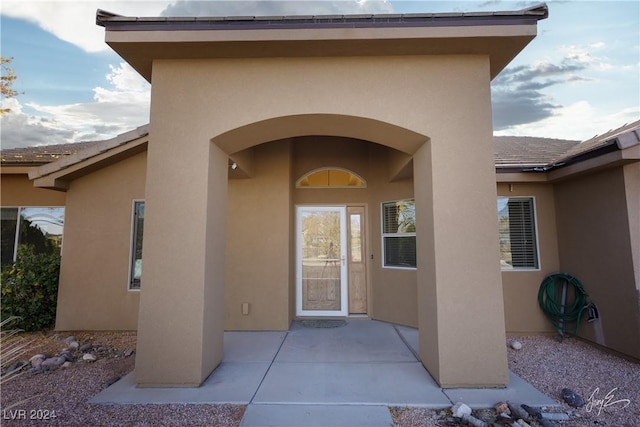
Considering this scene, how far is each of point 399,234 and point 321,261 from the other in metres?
1.83

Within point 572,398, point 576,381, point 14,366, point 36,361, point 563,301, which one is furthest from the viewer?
point 563,301

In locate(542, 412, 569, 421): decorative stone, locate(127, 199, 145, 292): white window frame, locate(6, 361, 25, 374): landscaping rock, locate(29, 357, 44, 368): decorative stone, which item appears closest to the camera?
locate(542, 412, 569, 421): decorative stone

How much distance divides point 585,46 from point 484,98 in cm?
702

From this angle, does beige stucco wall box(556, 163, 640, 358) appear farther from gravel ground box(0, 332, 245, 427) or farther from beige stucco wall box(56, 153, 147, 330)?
beige stucco wall box(56, 153, 147, 330)

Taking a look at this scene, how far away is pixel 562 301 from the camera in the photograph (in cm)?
553

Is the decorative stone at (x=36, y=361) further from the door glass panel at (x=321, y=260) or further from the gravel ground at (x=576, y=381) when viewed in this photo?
the gravel ground at (x=576, y=381)

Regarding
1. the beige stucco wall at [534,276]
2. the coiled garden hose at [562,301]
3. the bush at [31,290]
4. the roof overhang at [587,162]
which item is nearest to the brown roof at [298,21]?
the roof overhang at [587,162]

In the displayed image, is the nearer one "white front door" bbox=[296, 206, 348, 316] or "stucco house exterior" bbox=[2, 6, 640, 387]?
"stucco house exterior" bbox=[2, 6, 640, 387]

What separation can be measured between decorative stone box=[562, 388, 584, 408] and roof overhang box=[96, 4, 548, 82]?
401 cm

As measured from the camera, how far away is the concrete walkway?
2922 millimetres

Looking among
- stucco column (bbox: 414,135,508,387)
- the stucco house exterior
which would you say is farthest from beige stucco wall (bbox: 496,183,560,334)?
stucco column (bbox: 414,135,508,387)

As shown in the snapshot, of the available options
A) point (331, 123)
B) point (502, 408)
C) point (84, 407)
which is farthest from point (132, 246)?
point (502, 408)

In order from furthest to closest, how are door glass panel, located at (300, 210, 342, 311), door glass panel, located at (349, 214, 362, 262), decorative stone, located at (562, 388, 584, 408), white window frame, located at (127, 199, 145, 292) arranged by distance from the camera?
1. door glass panel, located at (349, 214, 362, 262)
2. door glass panel, located at (300, 210, 342, 311)
3. white window frame, located at (127, 199, 145, 292)
4. decorative stone, located at (562, 388, 584, 408)

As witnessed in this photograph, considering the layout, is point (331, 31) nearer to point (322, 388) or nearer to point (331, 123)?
point (331, 123)
